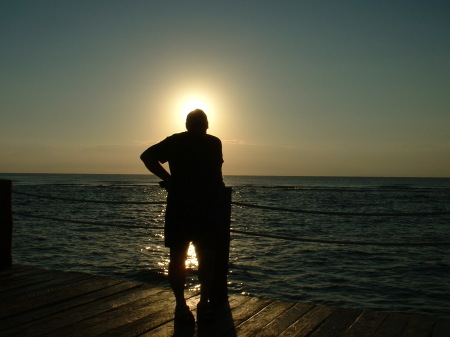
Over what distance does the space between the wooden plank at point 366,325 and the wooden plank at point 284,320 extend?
0.47 meters

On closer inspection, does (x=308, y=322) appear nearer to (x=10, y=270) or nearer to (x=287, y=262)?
(x=10, y=270)

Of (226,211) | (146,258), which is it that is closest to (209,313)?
(226,211)

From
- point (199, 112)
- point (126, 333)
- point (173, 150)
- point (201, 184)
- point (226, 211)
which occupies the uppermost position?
point (199, 112)

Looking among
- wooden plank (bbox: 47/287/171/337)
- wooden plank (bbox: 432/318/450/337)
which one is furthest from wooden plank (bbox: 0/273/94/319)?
wooden plank (bbox: 432/318/450/337)

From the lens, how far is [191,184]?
367 centimetres

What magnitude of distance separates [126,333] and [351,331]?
1.79 m

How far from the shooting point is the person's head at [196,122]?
146 inches

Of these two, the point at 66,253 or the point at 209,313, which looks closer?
the point at 209,313

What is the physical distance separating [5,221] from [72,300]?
209 centimetres

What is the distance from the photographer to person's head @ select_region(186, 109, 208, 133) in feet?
12.2

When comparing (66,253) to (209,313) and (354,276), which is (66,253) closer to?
(354,276)

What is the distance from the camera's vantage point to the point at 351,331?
11.7 feet

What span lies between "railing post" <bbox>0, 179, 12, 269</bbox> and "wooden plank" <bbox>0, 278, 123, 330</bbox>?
1.46m

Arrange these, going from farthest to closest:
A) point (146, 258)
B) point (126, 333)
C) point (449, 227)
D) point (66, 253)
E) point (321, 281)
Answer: point (449, 227), point (66, 253), point (146, 258), point (321, 281), point (126, 333)
